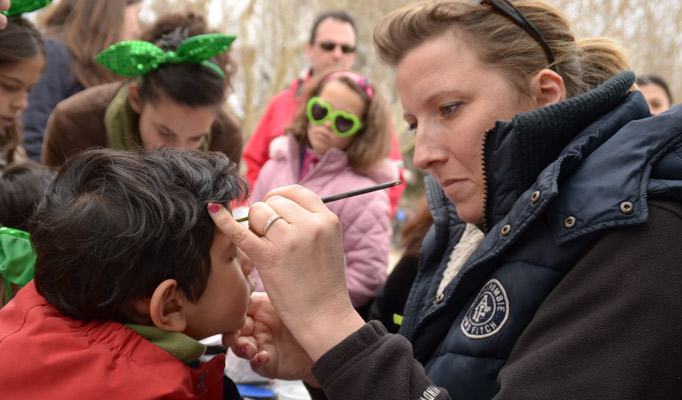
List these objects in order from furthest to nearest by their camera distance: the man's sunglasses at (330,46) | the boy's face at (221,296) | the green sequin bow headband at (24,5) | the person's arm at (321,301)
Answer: the man's sunglasses at (330,46) → the green sequin bow headband at (24,5) → the boy's face at (221,296) → the person's arm at (321,301)

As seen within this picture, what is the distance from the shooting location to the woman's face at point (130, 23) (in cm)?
369

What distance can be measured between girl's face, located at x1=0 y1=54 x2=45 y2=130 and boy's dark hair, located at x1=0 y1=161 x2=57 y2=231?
72 cm

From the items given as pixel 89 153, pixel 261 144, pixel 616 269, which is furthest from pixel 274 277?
pixel 261 144

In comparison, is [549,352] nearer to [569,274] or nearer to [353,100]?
[569,274]

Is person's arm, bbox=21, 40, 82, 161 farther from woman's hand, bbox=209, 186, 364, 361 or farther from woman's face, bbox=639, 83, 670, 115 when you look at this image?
woman's face, bbox=639, 83, 670, 115

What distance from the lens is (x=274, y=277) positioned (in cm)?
129

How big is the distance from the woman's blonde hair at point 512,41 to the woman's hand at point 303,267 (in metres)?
0.65

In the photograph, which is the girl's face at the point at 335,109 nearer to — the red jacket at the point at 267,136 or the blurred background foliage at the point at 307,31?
the red jacket at the point at 267,136

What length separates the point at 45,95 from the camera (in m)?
3.49

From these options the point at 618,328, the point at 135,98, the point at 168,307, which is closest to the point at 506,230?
the point at 618,328

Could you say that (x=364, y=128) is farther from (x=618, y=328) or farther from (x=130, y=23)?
(x=618, y=328)

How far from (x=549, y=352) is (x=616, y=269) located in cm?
19

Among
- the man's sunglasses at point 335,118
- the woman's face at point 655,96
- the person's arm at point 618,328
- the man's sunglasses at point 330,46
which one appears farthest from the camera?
the woman's face at point 655,96

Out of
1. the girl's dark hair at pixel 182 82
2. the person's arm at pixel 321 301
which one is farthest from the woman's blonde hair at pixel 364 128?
the person's arm at pixel 321 301
